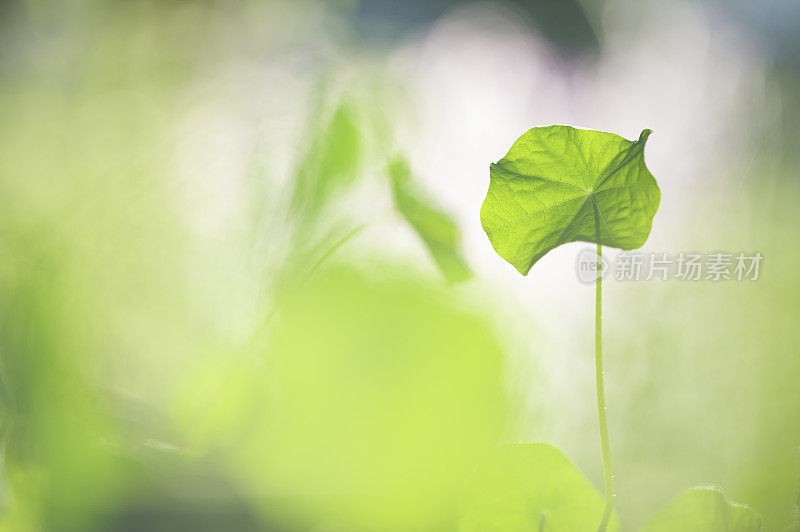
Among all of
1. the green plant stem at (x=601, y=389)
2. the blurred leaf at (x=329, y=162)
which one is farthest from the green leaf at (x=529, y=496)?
the blurred leaf at (x=329, y=162)

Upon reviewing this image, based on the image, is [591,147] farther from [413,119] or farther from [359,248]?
[413,119]

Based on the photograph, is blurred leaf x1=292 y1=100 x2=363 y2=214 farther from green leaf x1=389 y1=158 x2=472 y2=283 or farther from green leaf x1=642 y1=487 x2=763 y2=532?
green leaf x1=642 y1=487 x2=763 y2=532

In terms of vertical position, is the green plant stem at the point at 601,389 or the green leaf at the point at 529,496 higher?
the green plant stem at the point at 601,389

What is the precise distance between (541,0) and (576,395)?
16.6 inches

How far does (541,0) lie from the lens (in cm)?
51

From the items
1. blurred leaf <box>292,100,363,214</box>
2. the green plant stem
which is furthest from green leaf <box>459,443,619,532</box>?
blurred leaf <box>292,100,363,214</box>

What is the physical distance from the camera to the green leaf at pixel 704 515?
14 centimetres

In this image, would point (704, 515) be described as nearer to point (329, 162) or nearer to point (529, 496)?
point (529, 496)

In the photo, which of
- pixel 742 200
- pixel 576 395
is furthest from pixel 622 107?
pixel 576 395

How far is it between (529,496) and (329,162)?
0.45 feet

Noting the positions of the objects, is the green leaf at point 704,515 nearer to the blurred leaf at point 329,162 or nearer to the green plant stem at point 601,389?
the green plant stem at point 601,389

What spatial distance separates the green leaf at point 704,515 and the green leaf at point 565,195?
7cm

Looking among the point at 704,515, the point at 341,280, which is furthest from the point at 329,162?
the point at 704,515

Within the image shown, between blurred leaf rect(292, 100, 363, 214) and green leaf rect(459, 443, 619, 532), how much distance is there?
11 centimetres
